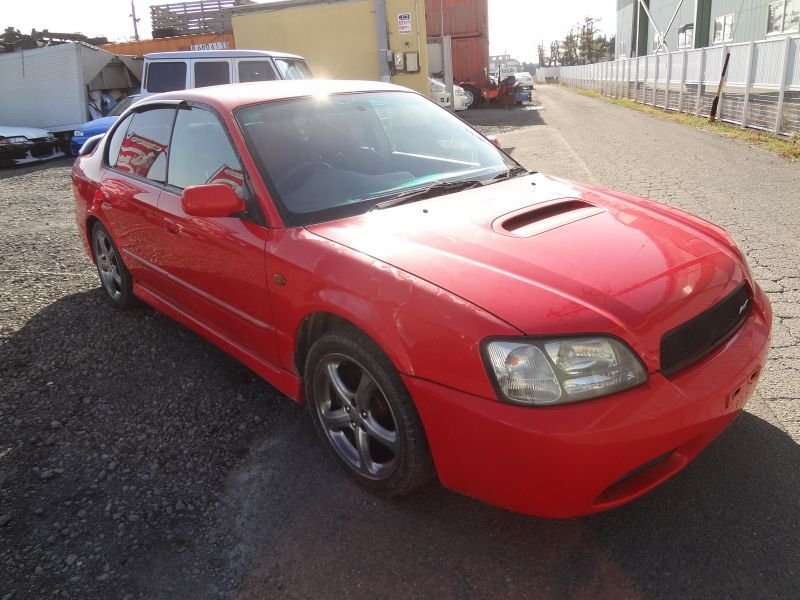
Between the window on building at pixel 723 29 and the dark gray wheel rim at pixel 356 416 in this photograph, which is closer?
the dark gray wheel rim at pixel 356 416

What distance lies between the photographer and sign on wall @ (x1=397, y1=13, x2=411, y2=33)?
47.6 ft

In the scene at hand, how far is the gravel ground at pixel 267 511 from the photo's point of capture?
2.10 m

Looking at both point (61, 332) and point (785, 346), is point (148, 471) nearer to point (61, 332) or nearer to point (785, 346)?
point (61, 332)

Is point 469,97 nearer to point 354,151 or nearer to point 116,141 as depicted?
point 116,141

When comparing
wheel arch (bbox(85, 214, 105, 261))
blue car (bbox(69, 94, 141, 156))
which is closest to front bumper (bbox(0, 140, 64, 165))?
blue car (bbox(69, 94, 141, 156))

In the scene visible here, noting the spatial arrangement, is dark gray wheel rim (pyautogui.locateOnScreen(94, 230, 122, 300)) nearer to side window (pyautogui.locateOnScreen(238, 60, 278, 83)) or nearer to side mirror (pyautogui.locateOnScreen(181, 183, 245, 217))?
side mirror (pyautogui.locateOnScreen(181, 183, 245, 217))

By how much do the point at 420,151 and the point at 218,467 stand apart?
1.91m

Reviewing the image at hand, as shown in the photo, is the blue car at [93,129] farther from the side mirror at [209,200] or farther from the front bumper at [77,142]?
the side mirror at [209,200]

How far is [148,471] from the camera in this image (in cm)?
276

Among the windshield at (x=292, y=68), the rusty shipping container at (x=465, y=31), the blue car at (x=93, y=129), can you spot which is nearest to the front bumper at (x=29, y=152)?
the blue car at (x=93, y=129)

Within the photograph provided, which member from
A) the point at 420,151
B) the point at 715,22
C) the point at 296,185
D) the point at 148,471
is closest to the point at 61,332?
the point at 148,471

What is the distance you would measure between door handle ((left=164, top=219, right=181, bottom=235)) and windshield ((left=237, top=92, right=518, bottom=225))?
0.72 m

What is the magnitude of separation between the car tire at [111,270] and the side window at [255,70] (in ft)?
19.7

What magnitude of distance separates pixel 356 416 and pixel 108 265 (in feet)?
9.95
